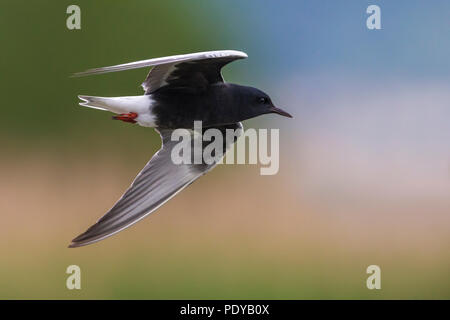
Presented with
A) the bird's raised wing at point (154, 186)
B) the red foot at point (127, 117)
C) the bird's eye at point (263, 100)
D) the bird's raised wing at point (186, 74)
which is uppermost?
the bird's raised wing at point (186, 74)

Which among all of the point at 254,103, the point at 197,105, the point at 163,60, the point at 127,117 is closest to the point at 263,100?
the point at 254,103

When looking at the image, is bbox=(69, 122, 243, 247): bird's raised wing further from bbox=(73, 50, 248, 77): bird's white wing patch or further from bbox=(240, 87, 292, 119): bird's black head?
bbox=(73, 50, 248, 77): bird's white wing patch

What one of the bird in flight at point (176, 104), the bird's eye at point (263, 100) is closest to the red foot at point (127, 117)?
the bird in flight at point (176, 104)

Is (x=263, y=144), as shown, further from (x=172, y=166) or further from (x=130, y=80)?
(x=130, y=80)

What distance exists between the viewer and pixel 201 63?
2115mm

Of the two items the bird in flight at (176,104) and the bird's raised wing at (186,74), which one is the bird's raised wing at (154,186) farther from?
the bird's raised wing at (186,74)

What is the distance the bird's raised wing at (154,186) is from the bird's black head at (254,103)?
0.66 ft

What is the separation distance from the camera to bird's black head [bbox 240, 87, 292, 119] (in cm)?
222

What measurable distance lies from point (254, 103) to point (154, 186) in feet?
1.47

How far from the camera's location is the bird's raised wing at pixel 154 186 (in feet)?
7.30

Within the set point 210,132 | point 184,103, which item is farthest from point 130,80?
point 184,103

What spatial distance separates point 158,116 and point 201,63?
0.22 metres

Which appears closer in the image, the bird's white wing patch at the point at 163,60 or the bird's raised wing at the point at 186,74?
the bird's white wing patch at the point at 163,60

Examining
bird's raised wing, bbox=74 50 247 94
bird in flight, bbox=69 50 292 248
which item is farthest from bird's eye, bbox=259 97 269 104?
bird's raised wing, bbox=74 50 247 94
